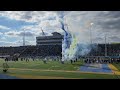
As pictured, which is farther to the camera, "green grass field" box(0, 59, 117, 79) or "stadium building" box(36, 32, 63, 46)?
"stadium building" box(36, 32, 63, 46)

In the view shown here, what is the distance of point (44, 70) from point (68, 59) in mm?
750

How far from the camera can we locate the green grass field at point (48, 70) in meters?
8.78

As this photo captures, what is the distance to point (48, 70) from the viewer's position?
8977mm

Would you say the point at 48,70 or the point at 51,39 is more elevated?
the point at 51,39

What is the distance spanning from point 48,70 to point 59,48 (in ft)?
2.23

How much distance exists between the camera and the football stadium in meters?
8.68

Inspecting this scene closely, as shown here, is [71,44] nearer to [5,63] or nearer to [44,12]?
[44,12]

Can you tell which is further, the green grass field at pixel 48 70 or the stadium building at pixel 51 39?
the stadium building at pixel 51 39

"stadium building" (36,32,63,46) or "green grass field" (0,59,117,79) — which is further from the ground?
"stadium building" (36,32,63,46)

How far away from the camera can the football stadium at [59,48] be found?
8.68m

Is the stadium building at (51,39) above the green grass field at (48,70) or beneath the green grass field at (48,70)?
above

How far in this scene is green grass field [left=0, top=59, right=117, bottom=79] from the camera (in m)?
8.78
